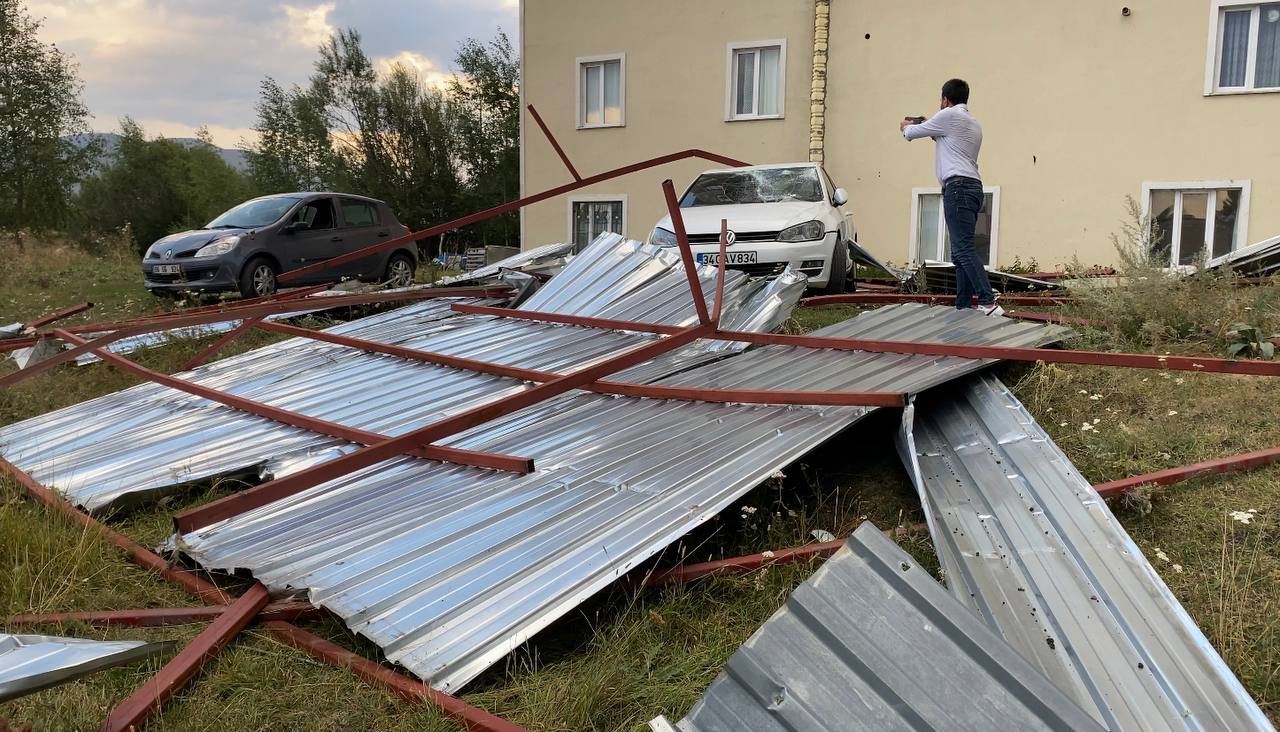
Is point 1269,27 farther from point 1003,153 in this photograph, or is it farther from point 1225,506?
point 1225,506

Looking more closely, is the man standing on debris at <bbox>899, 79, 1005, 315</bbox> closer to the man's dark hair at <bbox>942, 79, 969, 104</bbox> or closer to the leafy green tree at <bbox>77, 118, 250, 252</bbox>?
the man's dark hair at <bbox>942, 79, 969, 104</bbox>

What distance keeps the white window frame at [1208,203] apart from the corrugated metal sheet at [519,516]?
10635mm

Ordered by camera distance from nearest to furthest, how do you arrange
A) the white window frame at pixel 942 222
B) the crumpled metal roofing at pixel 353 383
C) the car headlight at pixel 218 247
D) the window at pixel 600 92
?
1. the crumpled metal roofing at pixel 353 383
2. the car headlight at pixel 218 247
3. the white window frame at pixel 942 222
4. the window at pixel 600 92

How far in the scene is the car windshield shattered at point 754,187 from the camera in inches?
329

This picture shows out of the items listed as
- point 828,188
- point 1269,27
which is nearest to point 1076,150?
point 1269,27

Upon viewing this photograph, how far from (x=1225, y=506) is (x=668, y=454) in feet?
6.16

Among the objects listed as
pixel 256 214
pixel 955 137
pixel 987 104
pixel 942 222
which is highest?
pixel 987 104

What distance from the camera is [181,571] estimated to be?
9.18 ft

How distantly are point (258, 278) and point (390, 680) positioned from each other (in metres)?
8.97

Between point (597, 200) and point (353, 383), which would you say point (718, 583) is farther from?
point (597, 200)

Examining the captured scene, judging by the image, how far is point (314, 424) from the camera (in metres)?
3.85

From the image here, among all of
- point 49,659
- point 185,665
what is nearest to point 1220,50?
point 185,665

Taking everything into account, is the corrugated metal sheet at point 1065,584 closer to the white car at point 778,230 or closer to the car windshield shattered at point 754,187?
the white car at point 778,230

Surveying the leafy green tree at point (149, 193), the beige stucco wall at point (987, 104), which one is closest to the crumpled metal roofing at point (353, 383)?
the beige stucco wall at point (987, 104)
